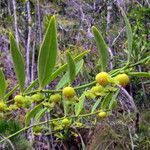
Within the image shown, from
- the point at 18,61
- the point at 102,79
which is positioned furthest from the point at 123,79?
the point at 18,61

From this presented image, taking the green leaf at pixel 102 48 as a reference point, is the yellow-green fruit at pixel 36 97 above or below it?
below

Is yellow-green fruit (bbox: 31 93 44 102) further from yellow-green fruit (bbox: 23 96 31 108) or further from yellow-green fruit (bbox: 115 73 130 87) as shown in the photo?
yellow-green fruit (bbox: 115 73 130 87)

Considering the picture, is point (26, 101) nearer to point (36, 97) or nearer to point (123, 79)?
point (36, 97)

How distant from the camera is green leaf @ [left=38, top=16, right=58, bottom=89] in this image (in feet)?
1.48

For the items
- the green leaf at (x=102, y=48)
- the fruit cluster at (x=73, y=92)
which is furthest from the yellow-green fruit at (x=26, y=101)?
the green leaf at (x=102, y=48)

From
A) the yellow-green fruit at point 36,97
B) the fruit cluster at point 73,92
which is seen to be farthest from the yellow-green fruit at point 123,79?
the yellow-green fruit at point 36,97

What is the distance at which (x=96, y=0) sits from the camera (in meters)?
4.31

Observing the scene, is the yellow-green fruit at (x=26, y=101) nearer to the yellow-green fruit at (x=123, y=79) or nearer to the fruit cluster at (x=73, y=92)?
the fruit cluster at (x=73, y=92)

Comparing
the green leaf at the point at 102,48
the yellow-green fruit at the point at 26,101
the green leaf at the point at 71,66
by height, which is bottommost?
the yellow-green fruit at the point at 26,101

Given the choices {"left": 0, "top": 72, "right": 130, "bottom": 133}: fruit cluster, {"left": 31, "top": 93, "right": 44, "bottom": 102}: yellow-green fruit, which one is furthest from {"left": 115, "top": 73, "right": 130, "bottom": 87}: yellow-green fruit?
{"left": 31, "top": 93, "right": 44, "bottom": 102}: yellow-green fruit

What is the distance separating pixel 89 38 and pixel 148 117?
3.34ft

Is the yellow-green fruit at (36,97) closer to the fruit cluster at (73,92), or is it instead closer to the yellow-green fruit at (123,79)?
the fruit cluster at (73,92)

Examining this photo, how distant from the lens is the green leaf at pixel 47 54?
452 millimetres

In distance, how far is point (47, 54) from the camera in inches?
18.3
